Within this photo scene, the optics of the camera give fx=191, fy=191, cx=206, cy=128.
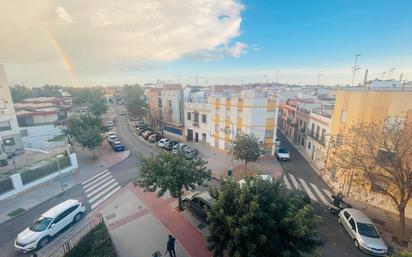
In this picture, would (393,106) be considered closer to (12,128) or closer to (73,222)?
(73,222)

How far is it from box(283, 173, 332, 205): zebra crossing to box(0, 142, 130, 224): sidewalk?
20436 mm

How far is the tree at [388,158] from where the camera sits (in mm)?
10609

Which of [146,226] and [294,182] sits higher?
[146,226]

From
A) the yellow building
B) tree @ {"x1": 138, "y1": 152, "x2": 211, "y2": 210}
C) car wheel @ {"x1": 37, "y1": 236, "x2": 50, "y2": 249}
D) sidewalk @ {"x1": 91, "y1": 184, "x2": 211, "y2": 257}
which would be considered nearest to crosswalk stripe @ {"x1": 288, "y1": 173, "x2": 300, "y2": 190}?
the yellow building

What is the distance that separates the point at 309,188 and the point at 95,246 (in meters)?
17.9

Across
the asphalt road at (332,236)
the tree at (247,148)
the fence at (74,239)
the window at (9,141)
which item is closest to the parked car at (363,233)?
the asphalt road at (332,236)

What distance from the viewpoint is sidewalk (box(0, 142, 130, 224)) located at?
604 inches

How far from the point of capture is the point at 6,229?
12812 mm

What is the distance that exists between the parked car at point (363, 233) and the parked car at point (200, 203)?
338 inches

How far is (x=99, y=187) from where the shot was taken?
18.3 m

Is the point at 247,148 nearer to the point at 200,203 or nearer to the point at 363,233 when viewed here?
the point at 200,203

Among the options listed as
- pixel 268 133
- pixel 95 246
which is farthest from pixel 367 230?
pixel 95 246

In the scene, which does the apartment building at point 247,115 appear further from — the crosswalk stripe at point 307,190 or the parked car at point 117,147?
the parked car at point 117,147

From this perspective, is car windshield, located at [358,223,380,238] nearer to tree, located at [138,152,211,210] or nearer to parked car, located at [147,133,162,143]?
tree, located at [138,152,211,210]
